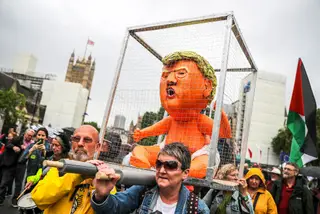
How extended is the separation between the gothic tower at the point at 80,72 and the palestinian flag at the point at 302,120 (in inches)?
3079

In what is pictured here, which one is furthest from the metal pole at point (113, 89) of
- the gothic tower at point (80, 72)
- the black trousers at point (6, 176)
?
the gothic tower at point (80, 72)

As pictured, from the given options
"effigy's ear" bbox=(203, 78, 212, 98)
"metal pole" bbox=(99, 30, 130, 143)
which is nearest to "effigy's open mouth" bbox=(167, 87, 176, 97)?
"effigy's ear" bbox=(203, 78, 212, 98)

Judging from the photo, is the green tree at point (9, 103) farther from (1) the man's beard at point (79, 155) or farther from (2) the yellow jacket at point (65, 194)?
(2) the yellow jacket at point (65, 194)

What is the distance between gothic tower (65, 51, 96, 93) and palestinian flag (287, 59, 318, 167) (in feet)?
257

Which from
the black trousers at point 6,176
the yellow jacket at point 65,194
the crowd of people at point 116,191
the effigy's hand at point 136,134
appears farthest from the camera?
the black trousers at point 6,176

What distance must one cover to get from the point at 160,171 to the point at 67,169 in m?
0.62

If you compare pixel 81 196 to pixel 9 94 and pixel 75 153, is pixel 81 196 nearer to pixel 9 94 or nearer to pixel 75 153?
pixel 75 153

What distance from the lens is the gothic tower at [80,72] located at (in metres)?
81.2

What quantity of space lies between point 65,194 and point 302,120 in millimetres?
4407

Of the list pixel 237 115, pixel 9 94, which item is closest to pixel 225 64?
pixel 237 115

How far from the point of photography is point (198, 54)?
13.0 ft

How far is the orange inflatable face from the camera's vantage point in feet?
12.7

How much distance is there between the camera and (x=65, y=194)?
1899 millimetres

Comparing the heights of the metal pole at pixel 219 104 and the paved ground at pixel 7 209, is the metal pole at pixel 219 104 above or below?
above
